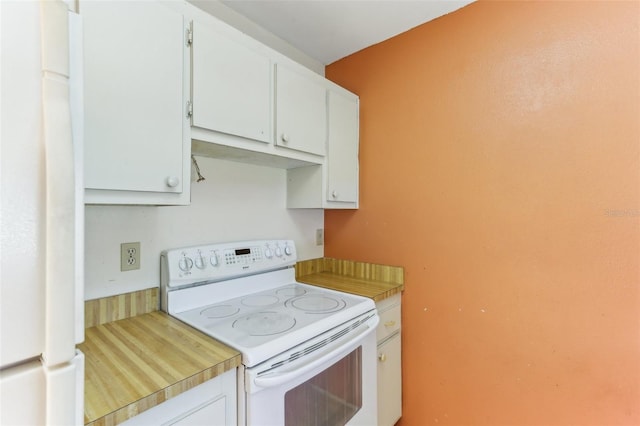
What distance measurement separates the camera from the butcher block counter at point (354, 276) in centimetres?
165

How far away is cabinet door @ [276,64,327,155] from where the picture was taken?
1.45 m

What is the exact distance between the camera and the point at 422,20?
1656 mm

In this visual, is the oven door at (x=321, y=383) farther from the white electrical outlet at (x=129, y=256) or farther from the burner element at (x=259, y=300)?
the white electrical outlet at (x=129, y=256)

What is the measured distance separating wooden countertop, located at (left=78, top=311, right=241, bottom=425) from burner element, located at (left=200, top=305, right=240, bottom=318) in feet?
0.40

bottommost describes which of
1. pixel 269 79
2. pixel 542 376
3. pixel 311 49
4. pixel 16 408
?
pixel 542 376

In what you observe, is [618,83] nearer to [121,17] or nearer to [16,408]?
[121,17]

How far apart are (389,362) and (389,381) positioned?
4.0 inches

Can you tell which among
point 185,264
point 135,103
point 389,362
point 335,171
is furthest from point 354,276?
point 135,103

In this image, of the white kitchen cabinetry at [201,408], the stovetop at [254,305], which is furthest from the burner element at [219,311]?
the white kitchen cabinetry at [201,408]

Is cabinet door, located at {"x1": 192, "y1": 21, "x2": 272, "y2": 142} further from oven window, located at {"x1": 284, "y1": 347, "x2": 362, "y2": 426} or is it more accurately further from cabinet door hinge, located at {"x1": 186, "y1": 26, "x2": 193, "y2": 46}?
oven window, located at {"x1": 284, "y1": 347, "x2": 362, "y2": 426}

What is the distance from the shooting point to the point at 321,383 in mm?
1190

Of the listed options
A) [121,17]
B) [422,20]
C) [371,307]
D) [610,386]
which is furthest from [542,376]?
[121,17]

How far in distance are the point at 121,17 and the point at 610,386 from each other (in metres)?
2.24

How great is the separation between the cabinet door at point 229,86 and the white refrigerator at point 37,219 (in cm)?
69
